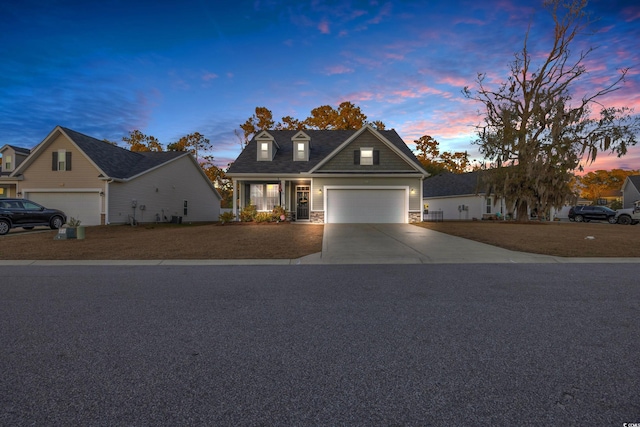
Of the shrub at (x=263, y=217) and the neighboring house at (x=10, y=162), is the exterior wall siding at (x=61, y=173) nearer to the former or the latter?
the neighboring house at (x=10, y=162)

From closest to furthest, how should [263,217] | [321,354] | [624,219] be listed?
[321,354] < [263,217] < [624,219]

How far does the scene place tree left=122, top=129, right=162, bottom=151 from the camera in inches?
1559

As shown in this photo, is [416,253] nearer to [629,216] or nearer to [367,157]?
[367,157]

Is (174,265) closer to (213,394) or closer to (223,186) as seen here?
(213,394)

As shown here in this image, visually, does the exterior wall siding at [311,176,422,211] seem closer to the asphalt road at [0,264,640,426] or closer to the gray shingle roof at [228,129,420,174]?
the gray shingle roof at [228,129,420,174]

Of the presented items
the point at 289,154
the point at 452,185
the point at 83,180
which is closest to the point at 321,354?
the point at 289,154

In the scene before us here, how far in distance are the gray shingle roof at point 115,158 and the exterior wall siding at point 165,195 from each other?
22.5 inches

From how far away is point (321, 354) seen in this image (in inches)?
121

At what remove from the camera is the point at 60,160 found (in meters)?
20.7

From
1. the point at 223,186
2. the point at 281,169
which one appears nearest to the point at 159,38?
the point at 281,169

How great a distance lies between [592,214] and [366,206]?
73.9ft

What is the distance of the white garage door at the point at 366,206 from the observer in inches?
846

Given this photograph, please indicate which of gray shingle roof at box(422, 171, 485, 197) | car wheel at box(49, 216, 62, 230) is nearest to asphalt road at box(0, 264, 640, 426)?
car wheel at box(49, 216, 62, 230)

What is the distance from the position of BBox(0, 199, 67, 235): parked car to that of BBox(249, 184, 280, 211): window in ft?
34.6
